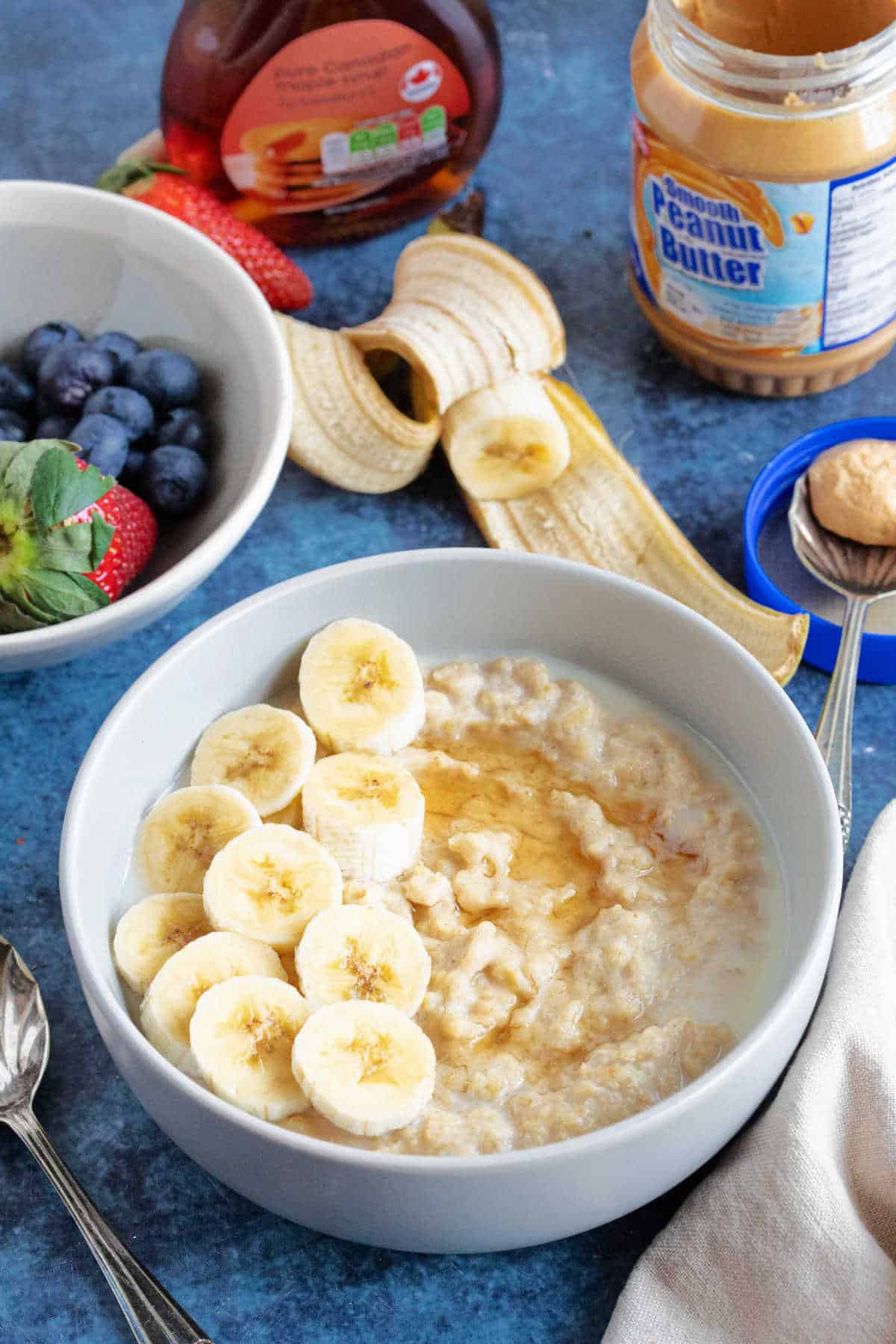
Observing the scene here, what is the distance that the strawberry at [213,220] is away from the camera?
1.38 metres

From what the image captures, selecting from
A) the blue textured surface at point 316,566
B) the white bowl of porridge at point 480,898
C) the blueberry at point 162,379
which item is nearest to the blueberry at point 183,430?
the blueberry at point 162,379

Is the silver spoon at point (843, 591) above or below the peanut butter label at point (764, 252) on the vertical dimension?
below

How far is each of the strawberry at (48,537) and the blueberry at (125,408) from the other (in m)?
0.10

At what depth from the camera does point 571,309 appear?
1488 millimetres

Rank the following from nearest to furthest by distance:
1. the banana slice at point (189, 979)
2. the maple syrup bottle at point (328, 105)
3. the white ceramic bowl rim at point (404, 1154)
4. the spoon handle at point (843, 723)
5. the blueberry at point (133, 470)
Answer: the white ceramic bowl rim at point (404, 1154) → the banana slice at point (189, 979) → the spoon handle at point (843, 723) → the blueberry at point (133, 470) → the maple syrup bottle at point (328, 105)

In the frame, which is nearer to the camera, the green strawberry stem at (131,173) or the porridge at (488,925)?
the porridge at (488,925)

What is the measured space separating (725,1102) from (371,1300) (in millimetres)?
256

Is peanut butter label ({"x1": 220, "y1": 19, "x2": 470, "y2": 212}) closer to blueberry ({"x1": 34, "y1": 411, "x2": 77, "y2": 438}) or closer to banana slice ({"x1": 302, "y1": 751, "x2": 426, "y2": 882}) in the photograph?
blueberry ({"x1": 34, "y1": 411, "x2": 77, "y2": 438})

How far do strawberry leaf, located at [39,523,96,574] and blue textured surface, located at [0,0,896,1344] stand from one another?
17cm

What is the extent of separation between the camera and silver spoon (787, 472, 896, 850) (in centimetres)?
115

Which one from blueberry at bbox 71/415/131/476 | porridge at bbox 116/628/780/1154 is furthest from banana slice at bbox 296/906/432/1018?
blueberry at bbox 71/415/131/476

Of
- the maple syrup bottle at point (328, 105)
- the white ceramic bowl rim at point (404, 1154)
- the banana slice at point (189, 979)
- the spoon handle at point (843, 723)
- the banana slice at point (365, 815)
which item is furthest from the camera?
the maple syrup bottle at point (328, 105)

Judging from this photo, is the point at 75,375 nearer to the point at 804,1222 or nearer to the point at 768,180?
the point at 768,180

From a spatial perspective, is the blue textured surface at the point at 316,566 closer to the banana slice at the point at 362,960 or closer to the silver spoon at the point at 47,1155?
the silver spoon at the point at 47,1155
